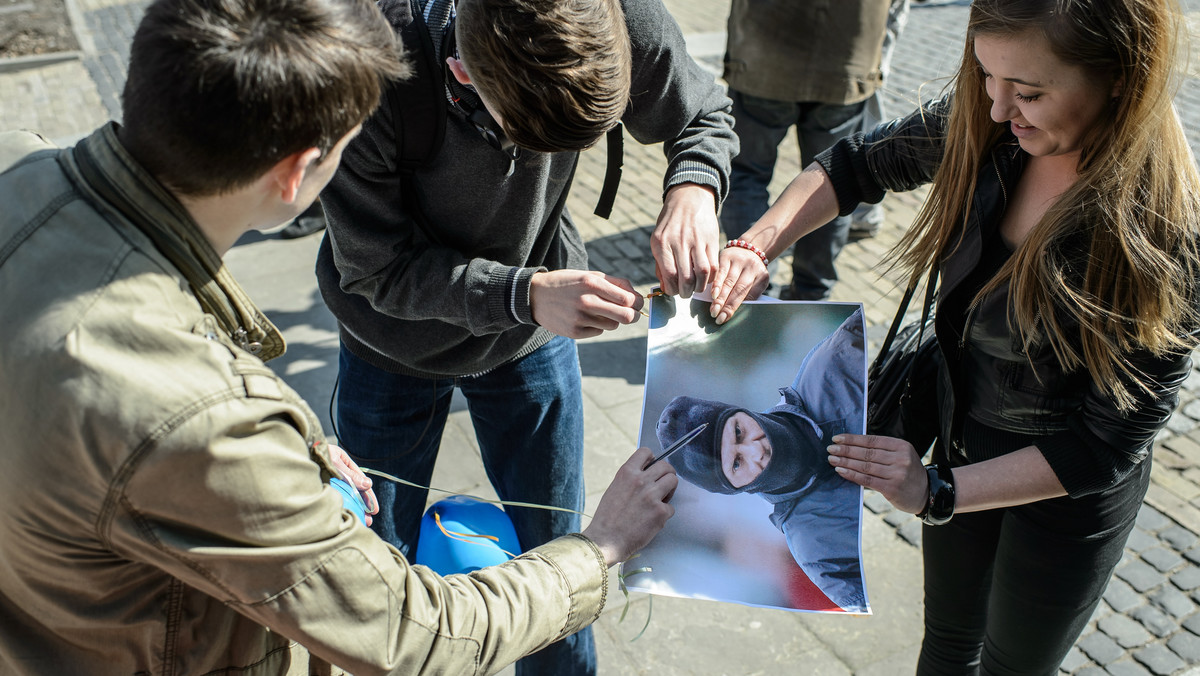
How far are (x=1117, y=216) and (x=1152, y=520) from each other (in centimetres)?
225

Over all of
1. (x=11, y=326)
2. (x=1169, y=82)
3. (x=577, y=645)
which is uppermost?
(x=1169, y=82)

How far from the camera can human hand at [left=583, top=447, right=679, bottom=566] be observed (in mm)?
1604

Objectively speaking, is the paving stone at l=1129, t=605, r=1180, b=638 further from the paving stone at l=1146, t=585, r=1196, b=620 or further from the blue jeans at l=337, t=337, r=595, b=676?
the blue jeans at l=337, t=337, r=595, b=676

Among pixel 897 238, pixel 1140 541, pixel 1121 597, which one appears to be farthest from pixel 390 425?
pixel 897 238

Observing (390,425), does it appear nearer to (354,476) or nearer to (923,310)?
(354,476)

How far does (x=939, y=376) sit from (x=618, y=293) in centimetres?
74

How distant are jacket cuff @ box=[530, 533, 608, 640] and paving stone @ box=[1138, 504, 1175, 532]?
2.56 metres

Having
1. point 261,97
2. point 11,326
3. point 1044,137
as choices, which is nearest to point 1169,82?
point 1044,137

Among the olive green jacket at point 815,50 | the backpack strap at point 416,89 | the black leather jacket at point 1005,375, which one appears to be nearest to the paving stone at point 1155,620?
the black leather jacket at point 1005,375

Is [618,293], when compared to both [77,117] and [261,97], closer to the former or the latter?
[261,97]

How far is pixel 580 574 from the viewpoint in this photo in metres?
1.50

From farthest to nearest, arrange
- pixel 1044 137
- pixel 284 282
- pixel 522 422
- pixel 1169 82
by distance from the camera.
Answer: pixel 284 282 → pixel 522 422 → pixel 1044 137 → pixel 1169 82

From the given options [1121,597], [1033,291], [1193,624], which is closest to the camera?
[1033,291]

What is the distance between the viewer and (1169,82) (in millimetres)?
1512
